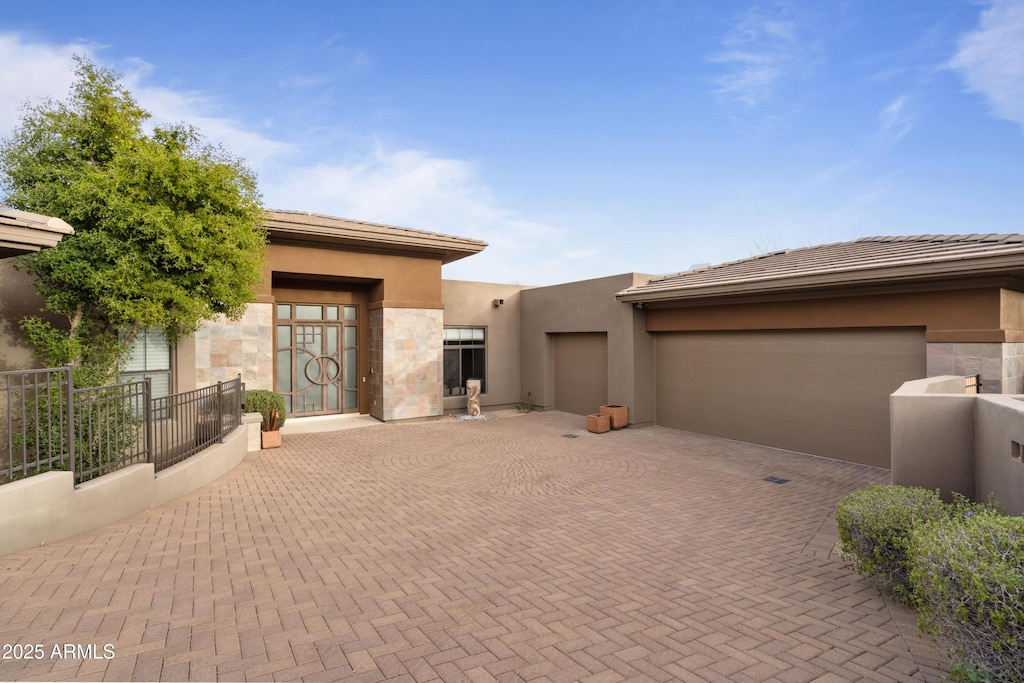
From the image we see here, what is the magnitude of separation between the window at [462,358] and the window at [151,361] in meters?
7.91

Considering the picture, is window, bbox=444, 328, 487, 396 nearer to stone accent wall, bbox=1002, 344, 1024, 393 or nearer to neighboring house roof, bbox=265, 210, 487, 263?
neighboring house roof, bbox=265, 210, 487, 263

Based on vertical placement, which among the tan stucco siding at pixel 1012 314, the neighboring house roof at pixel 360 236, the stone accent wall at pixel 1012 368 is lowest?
the stone accent wall at pixel 1012 368

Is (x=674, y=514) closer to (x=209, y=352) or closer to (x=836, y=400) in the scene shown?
(x=836, y=400)

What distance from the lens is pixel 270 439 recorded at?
10758 millimetres

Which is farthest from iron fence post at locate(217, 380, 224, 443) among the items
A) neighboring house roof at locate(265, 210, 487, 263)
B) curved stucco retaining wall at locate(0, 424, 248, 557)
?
neighboring house roof at locate(265, 210, 487, 263)

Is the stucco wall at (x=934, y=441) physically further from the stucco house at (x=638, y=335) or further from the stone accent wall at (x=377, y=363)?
the stone accent wall at (x=377, y=363)

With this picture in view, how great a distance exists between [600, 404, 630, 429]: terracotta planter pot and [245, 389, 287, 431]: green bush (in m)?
8.03

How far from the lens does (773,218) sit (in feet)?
100

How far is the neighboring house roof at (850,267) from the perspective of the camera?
7621 mm

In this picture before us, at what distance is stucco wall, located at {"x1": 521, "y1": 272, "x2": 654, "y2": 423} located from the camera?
13500mm

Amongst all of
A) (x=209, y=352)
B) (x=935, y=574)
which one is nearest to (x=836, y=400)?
(x=935, y=574)

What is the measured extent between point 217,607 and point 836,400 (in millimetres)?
10732

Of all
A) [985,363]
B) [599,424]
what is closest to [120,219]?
[599,424]

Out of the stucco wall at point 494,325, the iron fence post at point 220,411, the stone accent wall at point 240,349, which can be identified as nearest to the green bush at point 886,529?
the iron fence post at point 220,411
